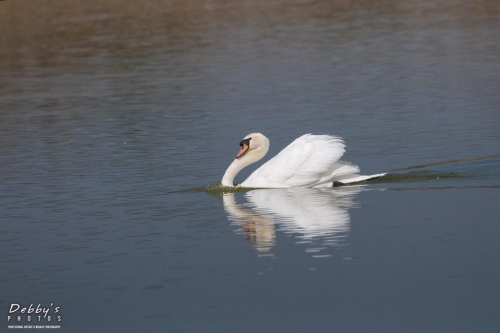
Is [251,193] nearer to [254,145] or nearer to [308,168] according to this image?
[308,168]

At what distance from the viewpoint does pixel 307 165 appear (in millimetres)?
14266

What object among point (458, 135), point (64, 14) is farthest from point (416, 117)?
point (64, 14)

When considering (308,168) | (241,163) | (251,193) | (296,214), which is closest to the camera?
(296,214)

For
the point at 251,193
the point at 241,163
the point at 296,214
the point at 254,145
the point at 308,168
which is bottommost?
the point at 296,214

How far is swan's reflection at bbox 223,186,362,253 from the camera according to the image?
1156 centimetres

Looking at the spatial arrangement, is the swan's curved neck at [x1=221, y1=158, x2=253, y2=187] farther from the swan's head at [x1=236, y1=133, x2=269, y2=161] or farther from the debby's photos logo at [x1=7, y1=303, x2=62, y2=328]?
the debby's photos logo at [x1=7, y1=303, x2=62, y2=328]

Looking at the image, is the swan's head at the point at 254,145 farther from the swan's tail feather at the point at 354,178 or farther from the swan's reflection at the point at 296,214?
the swan's tail feather at the point at 354,178

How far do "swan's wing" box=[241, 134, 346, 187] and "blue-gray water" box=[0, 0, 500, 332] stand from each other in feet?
0.94

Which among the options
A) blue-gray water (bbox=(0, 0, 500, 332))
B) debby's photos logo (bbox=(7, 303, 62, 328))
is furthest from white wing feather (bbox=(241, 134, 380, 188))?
debby's photos logo (bbox=(7, 303, 62, 328))

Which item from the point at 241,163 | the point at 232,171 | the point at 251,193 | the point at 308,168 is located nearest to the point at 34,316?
the point at 251,193

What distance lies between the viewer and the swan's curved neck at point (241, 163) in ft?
48.1

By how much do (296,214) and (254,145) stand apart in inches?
110

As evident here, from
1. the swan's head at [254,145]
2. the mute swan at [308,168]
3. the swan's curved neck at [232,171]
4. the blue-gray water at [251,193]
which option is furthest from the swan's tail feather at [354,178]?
the swan's head at [254,145]

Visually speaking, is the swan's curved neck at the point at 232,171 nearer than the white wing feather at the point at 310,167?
No
